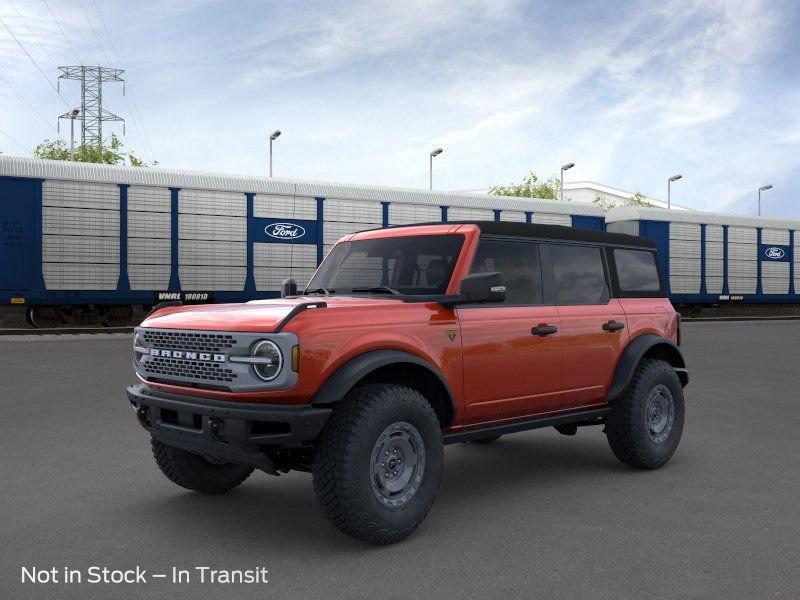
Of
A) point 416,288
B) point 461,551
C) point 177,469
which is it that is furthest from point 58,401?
point 461,551

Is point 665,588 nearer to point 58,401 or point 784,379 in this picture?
point 58,401

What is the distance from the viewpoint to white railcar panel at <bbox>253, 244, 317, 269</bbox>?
22.8m

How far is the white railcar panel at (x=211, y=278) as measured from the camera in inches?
859

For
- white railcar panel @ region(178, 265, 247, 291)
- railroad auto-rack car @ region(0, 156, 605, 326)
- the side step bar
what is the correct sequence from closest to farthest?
the side step bar < railroad auto-rack car @ region(0, 156, 605, 326) < white railcar panel @ region(178, 265, 247, 291)

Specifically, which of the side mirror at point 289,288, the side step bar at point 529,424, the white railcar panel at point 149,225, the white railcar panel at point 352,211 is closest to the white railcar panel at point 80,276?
the white railcar panel at point 149,225

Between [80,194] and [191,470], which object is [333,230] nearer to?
[80,194]

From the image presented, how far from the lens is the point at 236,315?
14.4 feet

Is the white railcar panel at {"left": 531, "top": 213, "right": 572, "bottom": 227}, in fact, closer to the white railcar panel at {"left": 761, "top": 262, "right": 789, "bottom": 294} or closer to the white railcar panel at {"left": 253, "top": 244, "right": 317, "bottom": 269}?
the white railcar panel at {"left": 253, "top": 244, "right": 317, "bottom": 269}

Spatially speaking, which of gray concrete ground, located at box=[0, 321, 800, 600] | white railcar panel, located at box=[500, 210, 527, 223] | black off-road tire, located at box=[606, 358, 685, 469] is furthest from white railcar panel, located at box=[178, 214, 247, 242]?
black off-road tire, located at box=[606, 358, 685, 469]

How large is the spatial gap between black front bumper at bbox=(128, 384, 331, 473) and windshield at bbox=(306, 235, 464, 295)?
1.33m

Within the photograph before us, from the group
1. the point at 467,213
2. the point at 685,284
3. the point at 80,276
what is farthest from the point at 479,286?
the point at 685,284

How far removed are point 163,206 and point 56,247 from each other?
3.02m

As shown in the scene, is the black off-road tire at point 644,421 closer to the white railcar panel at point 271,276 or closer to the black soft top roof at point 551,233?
the black soft top roof at point 551,233

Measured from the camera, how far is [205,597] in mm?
3592
